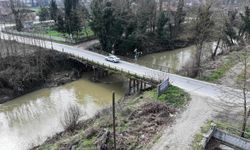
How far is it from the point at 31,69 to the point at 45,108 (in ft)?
25.4

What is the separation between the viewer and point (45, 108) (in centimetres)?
2864

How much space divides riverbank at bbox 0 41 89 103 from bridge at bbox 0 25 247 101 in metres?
2.08

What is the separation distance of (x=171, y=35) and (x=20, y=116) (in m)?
35.1

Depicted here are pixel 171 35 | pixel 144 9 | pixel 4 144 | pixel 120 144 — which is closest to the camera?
pixel 120 144

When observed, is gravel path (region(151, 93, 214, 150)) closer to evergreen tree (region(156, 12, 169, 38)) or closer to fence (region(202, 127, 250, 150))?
fence (region(202, 127, 250, 150))

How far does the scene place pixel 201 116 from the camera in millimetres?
20266

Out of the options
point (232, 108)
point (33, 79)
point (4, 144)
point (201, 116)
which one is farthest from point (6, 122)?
point (232, 108)

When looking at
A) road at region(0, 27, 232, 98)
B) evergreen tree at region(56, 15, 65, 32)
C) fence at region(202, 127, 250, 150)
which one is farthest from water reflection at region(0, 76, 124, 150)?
evergreen tree at region(56, 15, 65, 32)

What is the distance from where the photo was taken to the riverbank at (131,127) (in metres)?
17.2

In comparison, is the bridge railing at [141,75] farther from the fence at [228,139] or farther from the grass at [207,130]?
the fence at [228,139]

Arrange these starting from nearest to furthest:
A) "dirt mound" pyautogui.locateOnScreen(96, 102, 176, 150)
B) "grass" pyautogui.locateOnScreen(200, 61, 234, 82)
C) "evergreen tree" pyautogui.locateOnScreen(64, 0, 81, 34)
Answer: "dirt mound" pyautogui.locateOnScreen(96, 102, 176, 150) < "grass" pyautogui.locateOnScreen(200, 61, 234, 82) < "evergreen tree" pyautogui.locateOnScreen(64, 0, 81, 34)

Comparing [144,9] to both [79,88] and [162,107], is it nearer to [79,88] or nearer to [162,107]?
[79,88]

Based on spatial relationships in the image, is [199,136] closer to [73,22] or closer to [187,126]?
[187,126]

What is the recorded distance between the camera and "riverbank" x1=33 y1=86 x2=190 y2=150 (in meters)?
17.2
